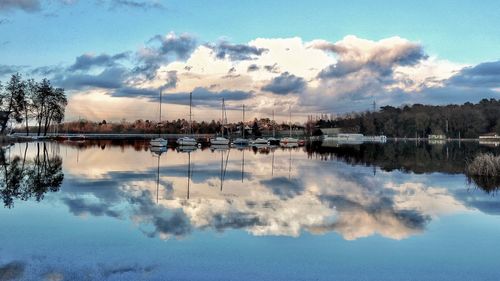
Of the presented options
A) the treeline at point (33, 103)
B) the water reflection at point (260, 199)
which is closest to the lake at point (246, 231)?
the water reflection at point (260, 199)

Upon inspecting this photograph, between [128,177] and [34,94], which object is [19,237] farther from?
[34,94]

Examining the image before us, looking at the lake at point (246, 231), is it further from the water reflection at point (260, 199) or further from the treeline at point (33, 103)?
the treeline at point (33, 103)

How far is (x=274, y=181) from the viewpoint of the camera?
29.1 m

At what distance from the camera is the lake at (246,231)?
10641 mm

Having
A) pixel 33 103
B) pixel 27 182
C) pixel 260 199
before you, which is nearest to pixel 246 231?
pixel 260 199

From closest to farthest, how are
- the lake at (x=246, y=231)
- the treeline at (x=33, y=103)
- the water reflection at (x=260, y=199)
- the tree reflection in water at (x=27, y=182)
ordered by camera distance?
the lake at (x=246, y=231) → the water reflection at (x=260, y=199) → the tree reflection in water at (x=27, y=182) → the treeline at (x=33, y=103)

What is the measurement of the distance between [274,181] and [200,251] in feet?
56.5

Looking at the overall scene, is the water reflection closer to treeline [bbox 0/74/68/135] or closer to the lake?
the lake

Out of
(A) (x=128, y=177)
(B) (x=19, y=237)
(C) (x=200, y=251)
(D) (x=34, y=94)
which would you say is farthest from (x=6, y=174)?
(D) (x=34, y=94)

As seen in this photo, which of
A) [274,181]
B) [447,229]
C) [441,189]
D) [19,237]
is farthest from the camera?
[274,181]

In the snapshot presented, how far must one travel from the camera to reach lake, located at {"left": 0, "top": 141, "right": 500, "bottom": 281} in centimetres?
1064

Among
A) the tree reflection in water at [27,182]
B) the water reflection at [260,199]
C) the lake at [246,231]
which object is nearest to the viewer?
the lake at [246,231]

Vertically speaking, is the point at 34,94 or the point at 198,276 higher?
the point at 34,94

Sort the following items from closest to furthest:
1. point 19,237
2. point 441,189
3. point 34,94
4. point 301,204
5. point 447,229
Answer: point 19,237 → point 447,229 → point 301,204 → point 441,189 → point 34,94
